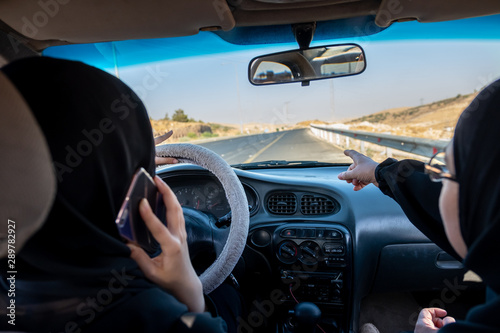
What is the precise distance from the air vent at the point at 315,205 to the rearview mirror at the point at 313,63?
3.33 feet

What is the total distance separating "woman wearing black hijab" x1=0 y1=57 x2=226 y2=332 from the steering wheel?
724mm

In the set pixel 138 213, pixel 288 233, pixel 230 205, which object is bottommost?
pixel 288 233

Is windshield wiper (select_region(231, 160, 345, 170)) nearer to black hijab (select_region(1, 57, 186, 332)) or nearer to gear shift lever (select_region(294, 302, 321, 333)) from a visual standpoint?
gear shift lever (select_region(294, 302, 321, 333))

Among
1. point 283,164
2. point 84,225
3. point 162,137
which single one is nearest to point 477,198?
point 84,225

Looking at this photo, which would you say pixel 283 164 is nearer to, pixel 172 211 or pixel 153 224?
pixel 172 211

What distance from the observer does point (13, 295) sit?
1.18 metres

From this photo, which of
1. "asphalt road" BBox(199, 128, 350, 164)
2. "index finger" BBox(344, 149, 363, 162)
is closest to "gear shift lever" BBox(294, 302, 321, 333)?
"index finger" BBox(344, 149, 363, 162)

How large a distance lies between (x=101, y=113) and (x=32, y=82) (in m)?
0.20

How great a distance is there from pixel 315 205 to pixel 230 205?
144cm

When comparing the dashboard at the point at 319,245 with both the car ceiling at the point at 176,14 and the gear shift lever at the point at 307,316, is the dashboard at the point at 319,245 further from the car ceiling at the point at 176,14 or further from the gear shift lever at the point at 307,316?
the car ceiling at the point at 176,14

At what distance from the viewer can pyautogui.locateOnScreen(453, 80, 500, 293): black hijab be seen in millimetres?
1034

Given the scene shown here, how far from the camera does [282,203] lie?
333 centimetres

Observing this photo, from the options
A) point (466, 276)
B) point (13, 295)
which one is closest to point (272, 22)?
point (13, 295)

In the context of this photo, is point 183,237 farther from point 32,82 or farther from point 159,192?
point 32,82
